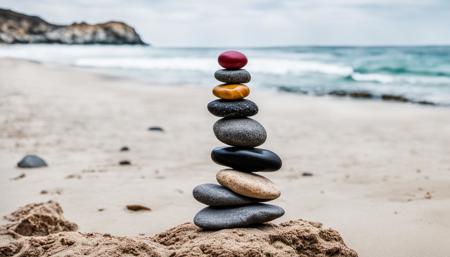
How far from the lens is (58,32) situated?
Result: 108875mm

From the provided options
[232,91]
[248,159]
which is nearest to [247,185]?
[248,159]

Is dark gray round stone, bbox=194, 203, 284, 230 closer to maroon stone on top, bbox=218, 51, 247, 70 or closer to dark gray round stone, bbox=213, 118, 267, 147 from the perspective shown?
dark gray round stone, bbox=213, 118, 267, 147

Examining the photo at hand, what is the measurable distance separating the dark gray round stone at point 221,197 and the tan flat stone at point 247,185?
4cm

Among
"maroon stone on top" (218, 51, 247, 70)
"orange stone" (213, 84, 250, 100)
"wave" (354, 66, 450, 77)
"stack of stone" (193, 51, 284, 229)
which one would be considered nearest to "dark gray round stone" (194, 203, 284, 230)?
"stack of stone" (193, 51, 284, 229)

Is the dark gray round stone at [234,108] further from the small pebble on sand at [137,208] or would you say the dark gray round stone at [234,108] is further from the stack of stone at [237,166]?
the small pebble on sand at [137,208]

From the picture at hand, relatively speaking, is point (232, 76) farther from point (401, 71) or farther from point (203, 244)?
point (401, 71)

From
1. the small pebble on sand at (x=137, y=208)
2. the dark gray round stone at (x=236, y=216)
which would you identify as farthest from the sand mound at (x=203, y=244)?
the small pebble on sand at (x=137, y=208)

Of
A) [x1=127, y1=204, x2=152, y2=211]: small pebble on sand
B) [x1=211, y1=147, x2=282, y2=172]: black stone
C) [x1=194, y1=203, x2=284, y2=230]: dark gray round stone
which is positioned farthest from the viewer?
[x1=127, y1=204, x2=152, y2=211]: small pebble on sand

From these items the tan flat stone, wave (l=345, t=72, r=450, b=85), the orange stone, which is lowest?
wave (l=345, t=72, r=450, b=85)

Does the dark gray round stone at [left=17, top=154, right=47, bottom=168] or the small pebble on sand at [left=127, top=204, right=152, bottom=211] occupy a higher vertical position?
the small pebble on sand at [left=127, top=204, right=152, bottom=211]

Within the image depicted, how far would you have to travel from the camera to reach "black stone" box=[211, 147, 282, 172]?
4.07m

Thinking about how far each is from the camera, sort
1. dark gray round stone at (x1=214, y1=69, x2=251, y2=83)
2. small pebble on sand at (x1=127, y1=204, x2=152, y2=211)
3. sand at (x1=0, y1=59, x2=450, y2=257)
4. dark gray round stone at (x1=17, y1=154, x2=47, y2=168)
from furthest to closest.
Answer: dark gray round stone at (x1=17, y1=154, x2=47, y2=168) → small pebble on sand at (x1=127, y1=204, x2=152, y2=211) → sand at (x1=0, y1=59, x2=450, y2=257) → dark gray round stone at (x1=214, y1=69, x2=251, y2=83)

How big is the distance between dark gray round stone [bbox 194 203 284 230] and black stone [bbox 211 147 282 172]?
0.27 metres

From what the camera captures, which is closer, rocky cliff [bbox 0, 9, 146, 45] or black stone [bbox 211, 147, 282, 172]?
black stone [bbox 211, 147, 282, 172]
